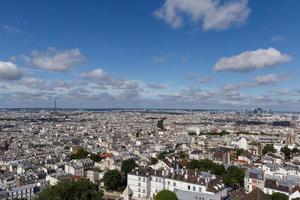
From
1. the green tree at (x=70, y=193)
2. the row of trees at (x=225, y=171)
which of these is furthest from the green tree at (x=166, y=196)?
the row of trees at (x=225, y=171)

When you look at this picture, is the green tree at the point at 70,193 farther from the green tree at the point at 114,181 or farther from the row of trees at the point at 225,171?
the row of trees at the point at 225,171

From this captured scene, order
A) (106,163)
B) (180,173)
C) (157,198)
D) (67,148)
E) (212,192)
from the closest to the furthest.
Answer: (157,198) < (212,192) < (180,173) < (106,163) < (67,148)

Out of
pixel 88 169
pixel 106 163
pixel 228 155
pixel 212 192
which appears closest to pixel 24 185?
pixel 88 169

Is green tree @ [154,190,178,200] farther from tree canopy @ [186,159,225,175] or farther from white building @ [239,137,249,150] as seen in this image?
white building @ [239,137,249,150]

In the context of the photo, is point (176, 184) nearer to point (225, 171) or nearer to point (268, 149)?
point (225, 171)

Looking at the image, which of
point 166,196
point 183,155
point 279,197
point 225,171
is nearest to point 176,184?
point 166,196

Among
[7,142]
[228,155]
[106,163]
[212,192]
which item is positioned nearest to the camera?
[212,192]

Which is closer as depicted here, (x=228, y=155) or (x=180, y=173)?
(x=180, y=173)

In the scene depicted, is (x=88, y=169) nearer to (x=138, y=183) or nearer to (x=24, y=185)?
(x=24, y=185)
